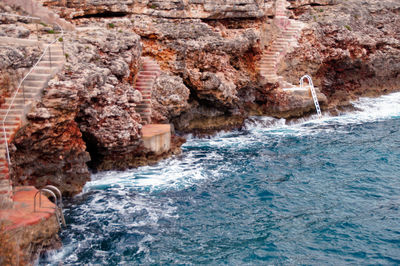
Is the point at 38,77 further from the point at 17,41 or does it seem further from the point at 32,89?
the point at 17,41

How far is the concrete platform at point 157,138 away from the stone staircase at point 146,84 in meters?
0.88

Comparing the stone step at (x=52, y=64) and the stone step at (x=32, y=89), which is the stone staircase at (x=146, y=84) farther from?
the stone step at (x=32, y=89)

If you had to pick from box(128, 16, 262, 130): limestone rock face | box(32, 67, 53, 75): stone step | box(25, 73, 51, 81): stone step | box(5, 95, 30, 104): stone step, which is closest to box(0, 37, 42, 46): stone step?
box(32, 67, 53, 75): stone step

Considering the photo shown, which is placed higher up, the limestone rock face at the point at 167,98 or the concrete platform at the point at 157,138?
the limestone rock face at the point at 167,98

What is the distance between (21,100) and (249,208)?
8772mm

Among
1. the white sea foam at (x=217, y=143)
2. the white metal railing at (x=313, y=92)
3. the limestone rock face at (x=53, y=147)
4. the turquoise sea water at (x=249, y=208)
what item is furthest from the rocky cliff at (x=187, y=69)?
the turquoise sea water at (x=249, y=208)

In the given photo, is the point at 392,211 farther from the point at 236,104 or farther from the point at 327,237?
the point at 236,104

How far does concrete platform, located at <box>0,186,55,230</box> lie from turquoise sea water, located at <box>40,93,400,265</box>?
1.19 m

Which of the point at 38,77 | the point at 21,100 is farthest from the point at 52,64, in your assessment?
the point at 21,100

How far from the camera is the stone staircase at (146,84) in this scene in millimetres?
22781

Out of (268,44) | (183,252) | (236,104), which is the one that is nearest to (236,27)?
(268,44)

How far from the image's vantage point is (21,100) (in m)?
15.1

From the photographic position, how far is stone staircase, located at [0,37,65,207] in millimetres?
13273

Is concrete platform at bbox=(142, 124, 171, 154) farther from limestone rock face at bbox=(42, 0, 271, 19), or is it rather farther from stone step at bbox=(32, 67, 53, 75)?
limestone rock face at bbox=(42, 0, 271, 19)
